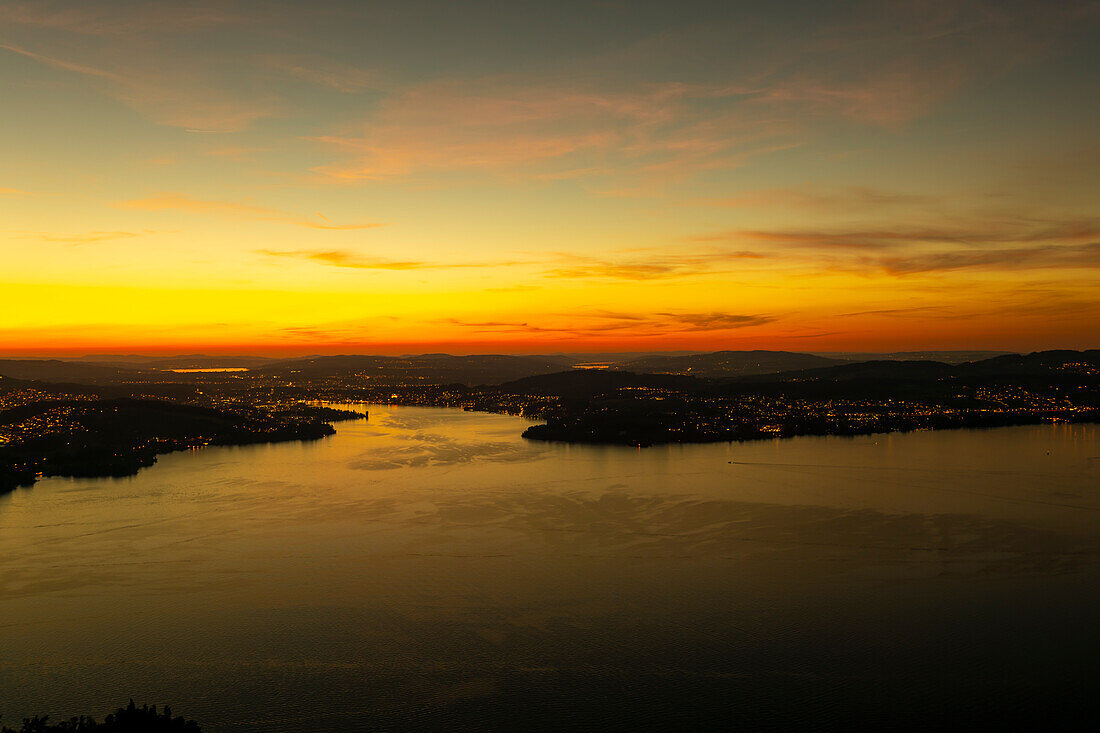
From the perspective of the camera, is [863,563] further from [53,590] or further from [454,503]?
[53,590]

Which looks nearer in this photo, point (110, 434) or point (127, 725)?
point (127, 725)

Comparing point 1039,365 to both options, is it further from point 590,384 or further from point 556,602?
point 556,602

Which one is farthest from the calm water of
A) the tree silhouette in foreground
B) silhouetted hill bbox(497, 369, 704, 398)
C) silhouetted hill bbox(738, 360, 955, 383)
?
silhouetted hill bbox(738, 360, 955, 383)

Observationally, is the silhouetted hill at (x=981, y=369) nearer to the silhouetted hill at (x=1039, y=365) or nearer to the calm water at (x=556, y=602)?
the silhouetted hill at (x=1039, y=365)

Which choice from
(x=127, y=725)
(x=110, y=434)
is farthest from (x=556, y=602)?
(x=110, y=434)

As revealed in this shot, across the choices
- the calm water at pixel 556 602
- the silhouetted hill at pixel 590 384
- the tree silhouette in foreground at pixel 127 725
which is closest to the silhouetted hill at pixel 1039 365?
the silhouetted hill at pixel 590 384

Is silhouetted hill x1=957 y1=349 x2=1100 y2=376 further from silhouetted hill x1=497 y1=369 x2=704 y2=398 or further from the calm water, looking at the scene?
the calm water

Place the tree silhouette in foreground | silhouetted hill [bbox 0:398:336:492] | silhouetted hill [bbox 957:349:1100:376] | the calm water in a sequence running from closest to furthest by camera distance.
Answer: the tree silhouette in foreground
the calm water
silhouetted hill [bbox 0:398:336:492]
silhouetted hill [bbox 957:349:1100:376]
